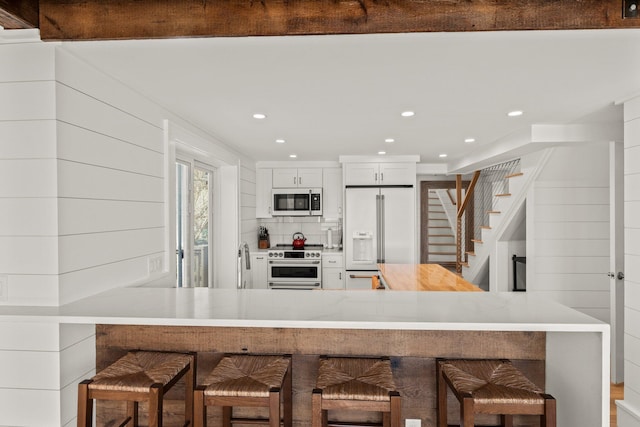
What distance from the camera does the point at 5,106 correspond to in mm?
1785

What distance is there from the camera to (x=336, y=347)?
6.42 ft

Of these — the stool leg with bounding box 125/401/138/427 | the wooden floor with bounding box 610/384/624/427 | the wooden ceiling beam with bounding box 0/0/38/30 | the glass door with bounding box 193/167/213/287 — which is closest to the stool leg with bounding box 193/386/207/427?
the stool leg with bounding box 125/401/138/427

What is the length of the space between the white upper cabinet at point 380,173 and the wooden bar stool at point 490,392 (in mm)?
3582

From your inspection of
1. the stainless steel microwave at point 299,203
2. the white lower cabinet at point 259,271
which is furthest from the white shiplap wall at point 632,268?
the white lower cabinet at point 259,271

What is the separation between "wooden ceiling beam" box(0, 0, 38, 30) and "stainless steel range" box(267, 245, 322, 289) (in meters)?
3.89

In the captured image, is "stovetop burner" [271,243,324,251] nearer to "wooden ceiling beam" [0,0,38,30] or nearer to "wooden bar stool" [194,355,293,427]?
"wooden bar stool" [194,355,293,427]

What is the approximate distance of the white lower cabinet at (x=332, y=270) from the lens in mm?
5258

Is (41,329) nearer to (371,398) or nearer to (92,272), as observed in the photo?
(92,272)

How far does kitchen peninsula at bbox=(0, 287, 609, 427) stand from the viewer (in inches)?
62.6

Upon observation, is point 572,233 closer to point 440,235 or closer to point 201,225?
point 440,235

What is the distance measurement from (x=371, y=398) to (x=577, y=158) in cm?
380

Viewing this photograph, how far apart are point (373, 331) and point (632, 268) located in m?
1.92

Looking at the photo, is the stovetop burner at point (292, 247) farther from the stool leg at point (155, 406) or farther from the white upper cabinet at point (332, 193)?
the stool leg at point (155, 406)

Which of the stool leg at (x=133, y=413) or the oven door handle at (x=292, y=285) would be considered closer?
the stool leg at (x=133, y=413)
